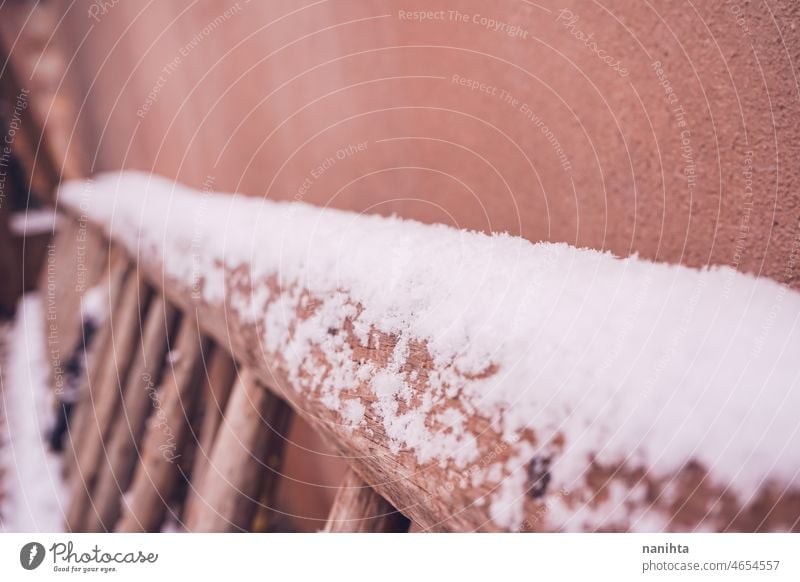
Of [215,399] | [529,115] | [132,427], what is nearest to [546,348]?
[529,115]

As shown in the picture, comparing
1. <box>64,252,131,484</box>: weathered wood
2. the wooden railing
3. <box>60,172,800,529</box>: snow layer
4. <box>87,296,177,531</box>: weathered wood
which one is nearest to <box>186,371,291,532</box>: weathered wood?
the wooden railing

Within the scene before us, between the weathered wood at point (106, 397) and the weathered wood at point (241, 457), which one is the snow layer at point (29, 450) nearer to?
the weathered wood at point (106, 397)

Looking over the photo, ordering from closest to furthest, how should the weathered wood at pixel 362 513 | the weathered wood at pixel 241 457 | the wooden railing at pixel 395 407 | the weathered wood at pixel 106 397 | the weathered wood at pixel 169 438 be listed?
the wooden railing at pixel 395 407
the weathered wood at pixel 362 513
the weathered wood at pixel 241 457
the weathered wood at pixel 169 438
the weathered wood at pixel 106 397

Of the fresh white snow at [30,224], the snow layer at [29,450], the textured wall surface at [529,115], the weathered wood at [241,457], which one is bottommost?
the snow layer at [29,450]
